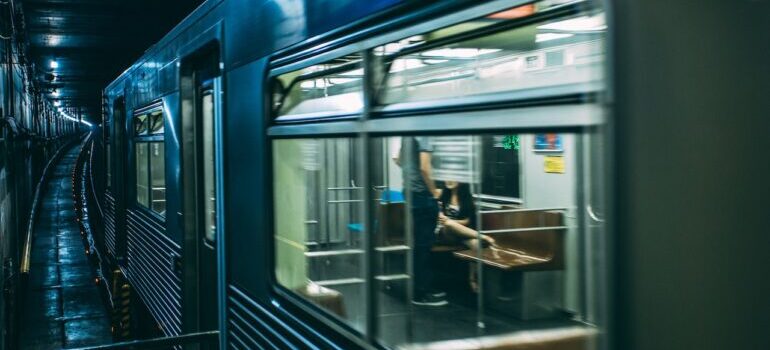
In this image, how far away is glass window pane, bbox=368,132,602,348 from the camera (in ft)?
5.82

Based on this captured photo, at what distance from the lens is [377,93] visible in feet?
7.91

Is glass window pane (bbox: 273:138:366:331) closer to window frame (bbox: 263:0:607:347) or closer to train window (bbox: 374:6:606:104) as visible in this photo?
window frame (bbox: 263:0:607:347)

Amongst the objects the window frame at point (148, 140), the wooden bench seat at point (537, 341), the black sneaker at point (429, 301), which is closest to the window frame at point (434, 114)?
the wooden bench seat at point (537, 341)

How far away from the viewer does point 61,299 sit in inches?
456

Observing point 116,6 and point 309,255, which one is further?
point 116,6

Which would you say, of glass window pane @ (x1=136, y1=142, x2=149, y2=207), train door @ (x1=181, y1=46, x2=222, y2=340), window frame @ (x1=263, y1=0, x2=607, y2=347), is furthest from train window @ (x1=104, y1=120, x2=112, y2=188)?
window frame @ (x1=263, y1=0, x2=607, y2=347)

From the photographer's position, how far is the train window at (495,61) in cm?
159

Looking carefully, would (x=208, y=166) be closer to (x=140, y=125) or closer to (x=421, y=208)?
(x=421, y=208)

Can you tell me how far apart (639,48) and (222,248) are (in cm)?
307

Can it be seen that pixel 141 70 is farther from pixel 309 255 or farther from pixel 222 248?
pixel 309 255

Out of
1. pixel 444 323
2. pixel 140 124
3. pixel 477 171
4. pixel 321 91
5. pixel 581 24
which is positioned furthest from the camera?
pixel 140 124

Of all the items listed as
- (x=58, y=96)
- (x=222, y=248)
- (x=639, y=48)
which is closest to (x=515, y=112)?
(x=639, y=48)

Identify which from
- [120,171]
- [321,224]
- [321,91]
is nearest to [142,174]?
[120,171]

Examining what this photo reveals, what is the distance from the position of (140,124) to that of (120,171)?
1528 millimetres
